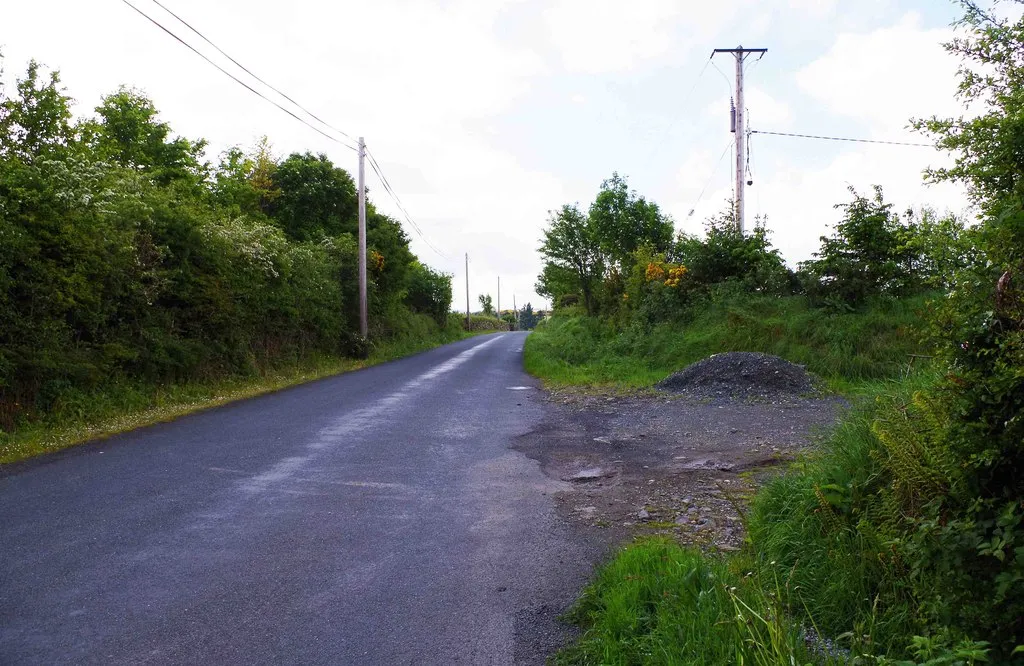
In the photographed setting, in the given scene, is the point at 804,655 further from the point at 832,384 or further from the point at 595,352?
the point at 595,352

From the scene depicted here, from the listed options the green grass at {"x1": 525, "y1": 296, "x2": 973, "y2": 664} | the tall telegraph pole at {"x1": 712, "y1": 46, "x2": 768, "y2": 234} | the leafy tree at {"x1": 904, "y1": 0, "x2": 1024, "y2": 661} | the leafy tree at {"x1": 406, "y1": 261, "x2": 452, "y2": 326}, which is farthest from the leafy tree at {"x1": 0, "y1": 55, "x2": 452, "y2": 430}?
the leafy tree at {"x1": 406, "y1": 261, "x2": 452, "y2": 326}

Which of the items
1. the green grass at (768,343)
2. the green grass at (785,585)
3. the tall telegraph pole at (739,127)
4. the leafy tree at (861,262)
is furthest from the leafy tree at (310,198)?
the green grass at (785,585)

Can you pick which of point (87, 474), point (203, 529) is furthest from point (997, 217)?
point (87, 474)

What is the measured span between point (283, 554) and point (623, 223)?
97.5ft

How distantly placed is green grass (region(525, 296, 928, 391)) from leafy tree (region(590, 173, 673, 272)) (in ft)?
38.9

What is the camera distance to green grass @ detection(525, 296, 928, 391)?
12820mm

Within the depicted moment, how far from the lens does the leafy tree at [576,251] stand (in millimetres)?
35281

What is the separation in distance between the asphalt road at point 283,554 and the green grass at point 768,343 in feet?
25.8

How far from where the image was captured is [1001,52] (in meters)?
3.82

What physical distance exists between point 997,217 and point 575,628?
9.16 feet

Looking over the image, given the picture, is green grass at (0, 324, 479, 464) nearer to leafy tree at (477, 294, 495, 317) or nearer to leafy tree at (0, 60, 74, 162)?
leafy tree at (0, 60, 74, 162)

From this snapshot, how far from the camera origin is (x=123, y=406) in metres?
10.8

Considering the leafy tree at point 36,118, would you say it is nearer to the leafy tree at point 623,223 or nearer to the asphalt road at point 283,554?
the asphalt road at point 283,554

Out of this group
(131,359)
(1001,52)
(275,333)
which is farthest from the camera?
(275,333)
